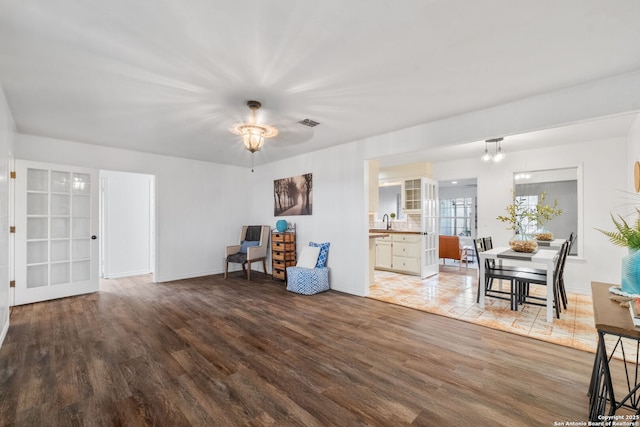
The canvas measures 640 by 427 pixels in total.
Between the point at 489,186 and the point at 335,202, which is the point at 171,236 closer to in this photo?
the point at 335,202

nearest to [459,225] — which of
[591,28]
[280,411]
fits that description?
[591,28]

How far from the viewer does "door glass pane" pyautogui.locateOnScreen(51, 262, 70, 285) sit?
429 cm

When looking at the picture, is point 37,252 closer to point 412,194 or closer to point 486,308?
point 486,308

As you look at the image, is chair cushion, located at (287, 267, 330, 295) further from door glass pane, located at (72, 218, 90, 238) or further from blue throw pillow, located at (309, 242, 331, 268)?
door glass pane, located at (72, 218, 90, 238)

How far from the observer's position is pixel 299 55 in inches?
83.3

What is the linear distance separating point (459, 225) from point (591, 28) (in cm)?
796

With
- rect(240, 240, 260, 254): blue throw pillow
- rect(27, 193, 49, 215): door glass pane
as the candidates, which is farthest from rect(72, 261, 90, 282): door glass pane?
rect(240, 240, 260, 254): blue throw pillow

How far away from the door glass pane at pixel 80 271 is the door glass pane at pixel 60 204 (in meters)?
0.84

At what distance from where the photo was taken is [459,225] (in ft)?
29.8

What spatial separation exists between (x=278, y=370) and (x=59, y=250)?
4.39m

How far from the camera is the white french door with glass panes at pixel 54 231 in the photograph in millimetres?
3994

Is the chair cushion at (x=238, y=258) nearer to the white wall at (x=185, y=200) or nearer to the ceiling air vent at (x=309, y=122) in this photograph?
the white wall at (x=185, y=200)

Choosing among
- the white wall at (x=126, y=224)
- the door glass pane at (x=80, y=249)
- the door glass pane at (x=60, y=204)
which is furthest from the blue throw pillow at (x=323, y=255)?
the door glass pane at (x=60, y=204)

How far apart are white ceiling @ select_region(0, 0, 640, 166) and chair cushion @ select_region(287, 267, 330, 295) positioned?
245 cm
